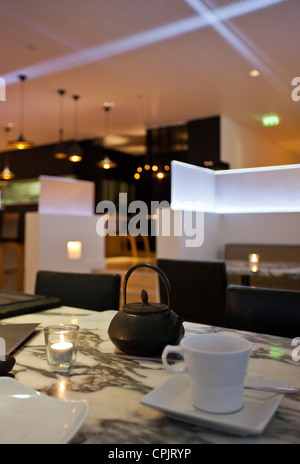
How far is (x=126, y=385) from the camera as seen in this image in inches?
26.2

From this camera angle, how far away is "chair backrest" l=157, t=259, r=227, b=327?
2328 mm

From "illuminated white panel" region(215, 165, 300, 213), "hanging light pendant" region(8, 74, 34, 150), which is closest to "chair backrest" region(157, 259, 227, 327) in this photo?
"illuminated white panel" region(215, 165, 300, 213)

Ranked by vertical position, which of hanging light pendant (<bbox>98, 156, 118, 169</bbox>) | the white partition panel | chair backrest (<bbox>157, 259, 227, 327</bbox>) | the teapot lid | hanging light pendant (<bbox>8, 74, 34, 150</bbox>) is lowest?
chair backrest (<bbox>157, 259, 227, 327</bbox>)

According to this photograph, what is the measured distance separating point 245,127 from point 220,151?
1.14 meters

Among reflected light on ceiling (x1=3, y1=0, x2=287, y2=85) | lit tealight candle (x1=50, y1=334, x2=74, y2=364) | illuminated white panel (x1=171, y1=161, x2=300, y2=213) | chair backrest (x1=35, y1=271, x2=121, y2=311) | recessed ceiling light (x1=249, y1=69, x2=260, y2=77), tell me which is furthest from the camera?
recessed ceiling light (x1=249, y1=69, x2=260, y2=77)

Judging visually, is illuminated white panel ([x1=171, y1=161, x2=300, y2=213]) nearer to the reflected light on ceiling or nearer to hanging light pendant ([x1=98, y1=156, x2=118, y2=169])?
the reflected light on ceiling

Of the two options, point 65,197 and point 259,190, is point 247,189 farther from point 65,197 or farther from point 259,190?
point 65,197

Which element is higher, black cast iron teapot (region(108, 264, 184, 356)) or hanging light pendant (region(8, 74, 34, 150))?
hanging light pendant (region(8, 74, 34, 150))

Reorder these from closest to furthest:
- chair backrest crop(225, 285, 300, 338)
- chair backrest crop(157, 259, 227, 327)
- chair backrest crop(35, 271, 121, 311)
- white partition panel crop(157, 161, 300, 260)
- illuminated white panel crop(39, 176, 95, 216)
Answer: chair backrest crop(225, 285, 300, 338) < chair backrest crop(35, 271, 121, 311) < chair backrest crop(157, 259, 227, 327) < white partition panel crop(157, 161, 300, 260) < illuminated white panel crop(39, 176, 95, 216)

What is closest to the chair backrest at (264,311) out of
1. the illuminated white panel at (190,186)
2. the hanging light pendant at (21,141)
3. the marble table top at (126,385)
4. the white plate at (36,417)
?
the marble table top at (126,385)

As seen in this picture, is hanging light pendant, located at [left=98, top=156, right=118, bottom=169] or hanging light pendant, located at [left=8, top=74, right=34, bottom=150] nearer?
hanging light pendant, located at [left=8, top=74, right=34, bottom=150]

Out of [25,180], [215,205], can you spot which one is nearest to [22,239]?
[215,205]

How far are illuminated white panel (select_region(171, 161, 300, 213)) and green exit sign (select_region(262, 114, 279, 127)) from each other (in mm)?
2349

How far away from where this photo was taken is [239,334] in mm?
1028
